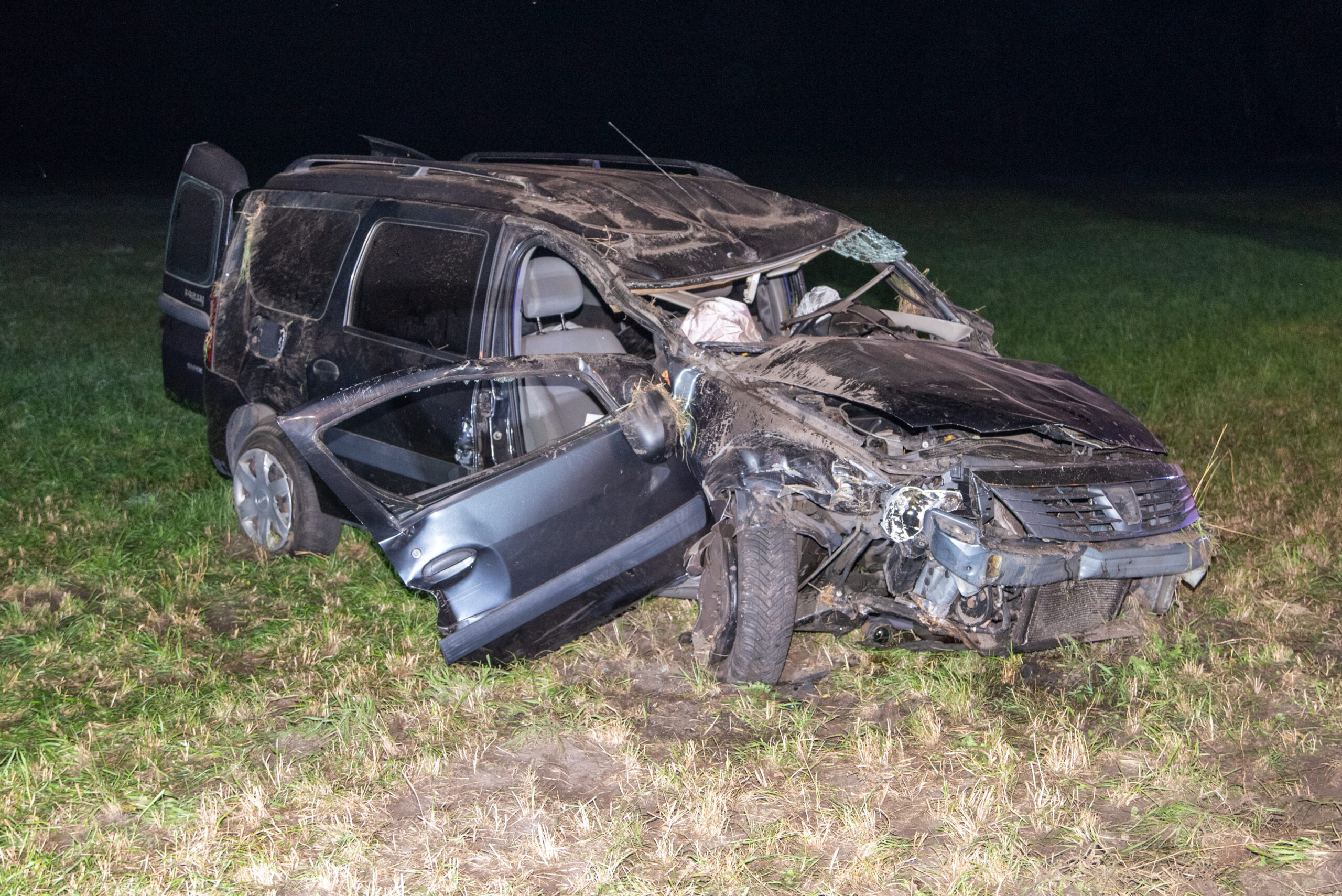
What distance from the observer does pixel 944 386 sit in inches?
183

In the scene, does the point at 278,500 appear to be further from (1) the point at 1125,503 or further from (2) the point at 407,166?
(1) the point at 1125,503

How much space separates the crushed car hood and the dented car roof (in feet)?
1.78

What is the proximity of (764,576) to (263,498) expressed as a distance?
9.64ft

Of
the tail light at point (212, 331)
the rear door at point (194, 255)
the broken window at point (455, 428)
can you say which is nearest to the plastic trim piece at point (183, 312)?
the rear door at point (194, 255)

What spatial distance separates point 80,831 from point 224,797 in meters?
0.43

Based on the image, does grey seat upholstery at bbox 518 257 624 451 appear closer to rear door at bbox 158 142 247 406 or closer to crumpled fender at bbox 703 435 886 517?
crumpled fender at bbox 703 435 886 517

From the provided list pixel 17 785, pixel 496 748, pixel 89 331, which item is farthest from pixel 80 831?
pixel 89 331

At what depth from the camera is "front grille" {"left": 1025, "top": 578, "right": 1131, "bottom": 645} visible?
442 centimetres

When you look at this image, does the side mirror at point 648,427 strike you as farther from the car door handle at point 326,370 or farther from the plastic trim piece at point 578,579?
the car door handle at point 326,370

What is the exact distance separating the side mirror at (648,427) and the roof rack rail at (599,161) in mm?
1985

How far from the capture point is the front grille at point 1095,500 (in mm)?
4281

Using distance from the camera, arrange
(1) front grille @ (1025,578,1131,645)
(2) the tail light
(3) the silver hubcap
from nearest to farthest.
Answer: (1) front grille @ (1025,578,1131,645)
(3) the silver hubcap
(2) the tail light

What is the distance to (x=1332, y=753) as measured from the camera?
4.33 m

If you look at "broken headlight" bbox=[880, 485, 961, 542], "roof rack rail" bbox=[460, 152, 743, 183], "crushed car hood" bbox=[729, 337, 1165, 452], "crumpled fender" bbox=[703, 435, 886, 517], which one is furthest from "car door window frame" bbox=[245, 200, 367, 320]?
"broken headlight" bbox=[880, 485, 961, 542]
